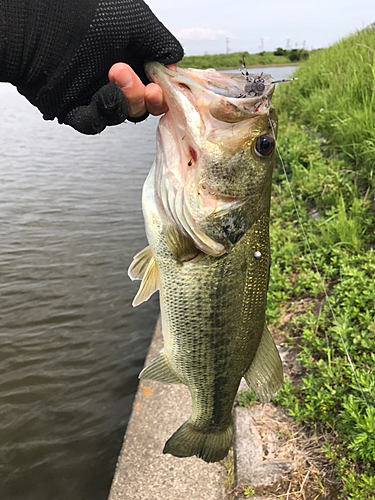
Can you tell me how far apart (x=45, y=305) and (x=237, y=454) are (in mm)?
4062

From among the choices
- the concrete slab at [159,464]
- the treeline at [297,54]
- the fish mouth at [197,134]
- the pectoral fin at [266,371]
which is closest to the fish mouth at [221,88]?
the fish mouth at [197,134]

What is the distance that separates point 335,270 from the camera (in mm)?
3492

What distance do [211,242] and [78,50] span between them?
949 mm

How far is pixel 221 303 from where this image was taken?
1835 mm

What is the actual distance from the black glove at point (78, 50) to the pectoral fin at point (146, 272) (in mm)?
666

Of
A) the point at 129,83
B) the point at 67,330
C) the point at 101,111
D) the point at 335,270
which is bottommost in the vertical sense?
the point at 67,330

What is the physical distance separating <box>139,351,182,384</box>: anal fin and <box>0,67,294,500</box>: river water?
1.85 meters

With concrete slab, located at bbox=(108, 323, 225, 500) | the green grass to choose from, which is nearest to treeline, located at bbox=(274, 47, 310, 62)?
the green grass

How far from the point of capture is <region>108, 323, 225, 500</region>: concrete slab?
2.65m

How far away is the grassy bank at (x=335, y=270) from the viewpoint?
7.62ft

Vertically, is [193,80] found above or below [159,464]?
above

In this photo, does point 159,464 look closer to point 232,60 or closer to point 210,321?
point 210,321

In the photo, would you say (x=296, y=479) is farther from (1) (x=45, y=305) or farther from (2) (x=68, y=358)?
(1) (x=45, y=305)

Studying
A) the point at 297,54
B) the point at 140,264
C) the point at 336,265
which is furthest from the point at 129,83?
the point at 297,54
